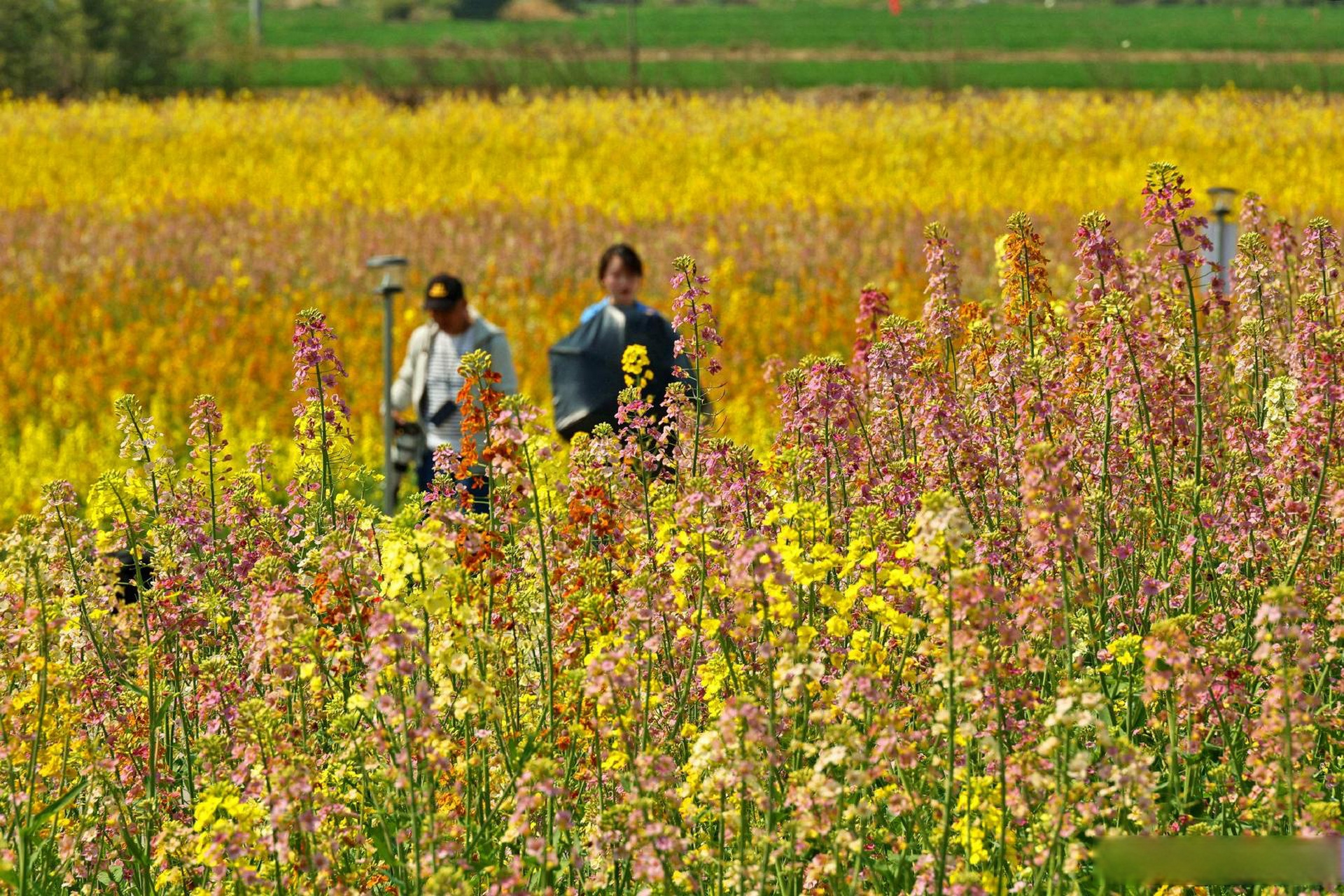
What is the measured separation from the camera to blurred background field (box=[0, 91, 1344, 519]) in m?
11.4

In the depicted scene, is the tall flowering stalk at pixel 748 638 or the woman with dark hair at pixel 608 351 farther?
the woman with dark hair at pixel 608 351

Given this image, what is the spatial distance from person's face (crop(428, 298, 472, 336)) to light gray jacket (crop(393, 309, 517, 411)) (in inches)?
2.1

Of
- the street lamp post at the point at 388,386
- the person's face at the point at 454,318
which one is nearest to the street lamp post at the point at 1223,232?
the person's face at the point at 454,318

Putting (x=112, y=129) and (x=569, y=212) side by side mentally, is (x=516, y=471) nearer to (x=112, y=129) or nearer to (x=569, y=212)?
(x=569, y=212)

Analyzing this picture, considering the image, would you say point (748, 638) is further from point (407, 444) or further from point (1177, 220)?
point (407, 444)

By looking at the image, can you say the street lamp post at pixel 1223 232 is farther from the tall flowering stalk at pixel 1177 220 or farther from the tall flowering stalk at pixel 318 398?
the tall flowering stalk at pixel 318 398

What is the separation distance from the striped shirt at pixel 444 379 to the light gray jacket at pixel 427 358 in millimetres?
42

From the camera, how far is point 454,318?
7.89 metres

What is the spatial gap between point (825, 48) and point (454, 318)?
1987 inches

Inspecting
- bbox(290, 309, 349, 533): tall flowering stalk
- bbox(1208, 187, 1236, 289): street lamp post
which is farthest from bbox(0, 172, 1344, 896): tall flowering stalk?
bbox(1208, 187, 1236, 289): street lamp post

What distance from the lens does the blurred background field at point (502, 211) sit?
11406 millimetres

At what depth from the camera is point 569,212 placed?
16531mm

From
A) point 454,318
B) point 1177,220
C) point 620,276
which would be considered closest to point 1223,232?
point 620,276

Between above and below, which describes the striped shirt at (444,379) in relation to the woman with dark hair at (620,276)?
below
